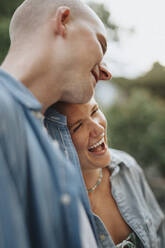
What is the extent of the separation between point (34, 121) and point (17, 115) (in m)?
0.06

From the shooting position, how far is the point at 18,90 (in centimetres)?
77

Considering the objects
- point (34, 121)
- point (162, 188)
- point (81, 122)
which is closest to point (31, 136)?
point (34, 121)

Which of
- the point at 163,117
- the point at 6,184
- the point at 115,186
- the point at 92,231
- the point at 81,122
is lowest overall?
the point at 163,117

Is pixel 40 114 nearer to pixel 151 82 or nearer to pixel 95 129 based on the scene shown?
pixel 95 129

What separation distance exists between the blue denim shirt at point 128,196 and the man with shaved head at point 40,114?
0.20 metres

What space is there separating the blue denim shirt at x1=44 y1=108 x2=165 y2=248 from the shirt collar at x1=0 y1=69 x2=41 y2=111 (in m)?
0.33

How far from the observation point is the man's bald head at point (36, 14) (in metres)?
0.90

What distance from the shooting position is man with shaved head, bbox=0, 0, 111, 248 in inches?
25.9

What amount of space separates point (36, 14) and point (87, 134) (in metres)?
0.56

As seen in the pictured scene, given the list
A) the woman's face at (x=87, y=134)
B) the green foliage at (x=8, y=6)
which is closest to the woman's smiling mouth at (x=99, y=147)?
the woman's face at (x=87, y=134)

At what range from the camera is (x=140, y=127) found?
12.0ft

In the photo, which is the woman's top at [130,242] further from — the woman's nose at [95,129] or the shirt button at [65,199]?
the shirt button at [65,199]

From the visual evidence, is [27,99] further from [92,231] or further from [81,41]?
[92,231]

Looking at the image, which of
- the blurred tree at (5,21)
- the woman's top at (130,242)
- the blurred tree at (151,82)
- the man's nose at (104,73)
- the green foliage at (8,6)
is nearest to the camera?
the man's nose at (104,73)
